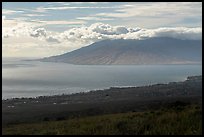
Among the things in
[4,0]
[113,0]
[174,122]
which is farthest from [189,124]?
[4,0]

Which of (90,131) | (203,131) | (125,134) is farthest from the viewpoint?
(90,131)

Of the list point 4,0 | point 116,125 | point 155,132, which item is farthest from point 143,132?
point 4,0

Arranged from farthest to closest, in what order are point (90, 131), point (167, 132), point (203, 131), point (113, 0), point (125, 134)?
1. point (90, 131)
2. point (125, 134)
3. point (167, 132)
4. point (203, 131)
5. point (113, 0)

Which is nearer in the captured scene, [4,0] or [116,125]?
[4,0]

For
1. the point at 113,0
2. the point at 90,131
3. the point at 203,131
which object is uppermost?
the point at 113,0

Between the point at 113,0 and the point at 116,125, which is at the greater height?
the point at 113,0

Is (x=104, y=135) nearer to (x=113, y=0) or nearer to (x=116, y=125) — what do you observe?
(x=116, y=125)

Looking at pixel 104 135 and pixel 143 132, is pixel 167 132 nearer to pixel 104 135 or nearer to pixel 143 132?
pixel 143 132

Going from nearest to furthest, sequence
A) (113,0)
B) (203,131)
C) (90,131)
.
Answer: (113,0)
(203,131)
(90,131)

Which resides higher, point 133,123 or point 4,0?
point 4,0
